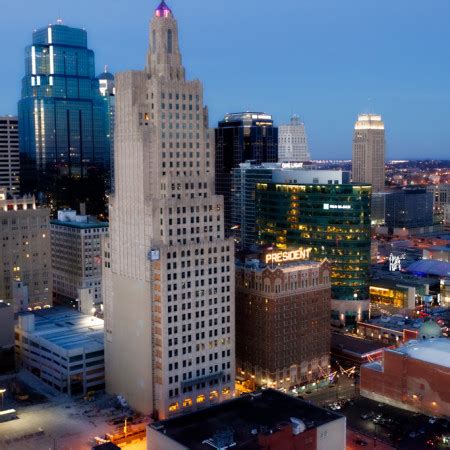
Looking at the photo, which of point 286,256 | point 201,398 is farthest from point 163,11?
point 201,398

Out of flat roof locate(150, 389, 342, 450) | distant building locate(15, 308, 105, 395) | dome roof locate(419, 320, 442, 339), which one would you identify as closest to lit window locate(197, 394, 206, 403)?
flat roof locate(150, 389, 342, 450)

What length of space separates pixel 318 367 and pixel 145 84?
2824 inches

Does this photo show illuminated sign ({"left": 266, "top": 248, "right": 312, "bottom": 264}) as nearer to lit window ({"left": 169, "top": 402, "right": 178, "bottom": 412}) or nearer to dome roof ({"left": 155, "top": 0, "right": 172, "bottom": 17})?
lit window ({"left": 169, "top": 402, "right": 178, "bottom": 412})

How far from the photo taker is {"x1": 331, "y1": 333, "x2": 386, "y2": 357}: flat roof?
159 meters

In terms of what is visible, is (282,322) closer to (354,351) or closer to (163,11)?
(354,351)

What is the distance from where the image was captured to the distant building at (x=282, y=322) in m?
142

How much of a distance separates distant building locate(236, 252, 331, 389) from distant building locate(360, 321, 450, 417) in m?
15.9

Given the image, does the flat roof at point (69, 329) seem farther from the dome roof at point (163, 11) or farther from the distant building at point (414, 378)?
the dome roof at point (163, 11)

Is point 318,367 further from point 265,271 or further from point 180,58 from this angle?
point 180,58

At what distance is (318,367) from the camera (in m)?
150

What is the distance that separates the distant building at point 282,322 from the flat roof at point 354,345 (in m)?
10.0

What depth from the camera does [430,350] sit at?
130m

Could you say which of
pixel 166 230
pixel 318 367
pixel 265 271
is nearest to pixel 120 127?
pixel 166 230

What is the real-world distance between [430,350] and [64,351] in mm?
71401
